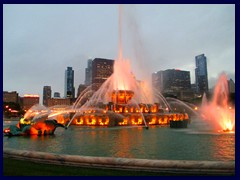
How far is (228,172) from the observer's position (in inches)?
386

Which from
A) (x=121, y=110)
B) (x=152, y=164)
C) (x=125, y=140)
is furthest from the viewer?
(x=121, y=110)

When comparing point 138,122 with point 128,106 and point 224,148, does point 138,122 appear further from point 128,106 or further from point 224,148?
point 224,148

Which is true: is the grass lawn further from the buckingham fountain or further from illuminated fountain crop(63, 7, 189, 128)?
illuminated fountain crop(63, 7, 189, 128)

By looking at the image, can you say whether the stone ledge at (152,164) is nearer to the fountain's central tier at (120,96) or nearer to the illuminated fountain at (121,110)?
the illuminated fountain at (121,110)

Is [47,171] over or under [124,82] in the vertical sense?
under

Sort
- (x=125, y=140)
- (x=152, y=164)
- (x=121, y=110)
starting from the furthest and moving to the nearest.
→ (x=121, y=110), (x=125, y=140), (x=152, y=164)

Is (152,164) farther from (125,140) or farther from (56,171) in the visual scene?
(125,140)

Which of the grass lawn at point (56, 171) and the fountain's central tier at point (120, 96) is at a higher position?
the fountain's central tier at point (120, 96)

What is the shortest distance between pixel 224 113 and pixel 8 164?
1245 inches

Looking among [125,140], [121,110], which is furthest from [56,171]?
[121,110]

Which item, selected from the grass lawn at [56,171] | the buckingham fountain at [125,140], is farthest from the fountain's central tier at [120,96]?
the grass lawn at [56,171]

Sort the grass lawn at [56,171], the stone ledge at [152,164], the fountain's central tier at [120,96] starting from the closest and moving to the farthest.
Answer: the stone ledge at [152,164], the grass lawn at [56,171], the fountain's central tier at [120,96]

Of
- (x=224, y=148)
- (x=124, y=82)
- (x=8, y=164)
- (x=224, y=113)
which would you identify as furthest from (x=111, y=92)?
(x=8, y=164)

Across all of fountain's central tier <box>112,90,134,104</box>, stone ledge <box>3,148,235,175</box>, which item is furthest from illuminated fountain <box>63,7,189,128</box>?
stone ledge <box>3,148,235,175</box>
